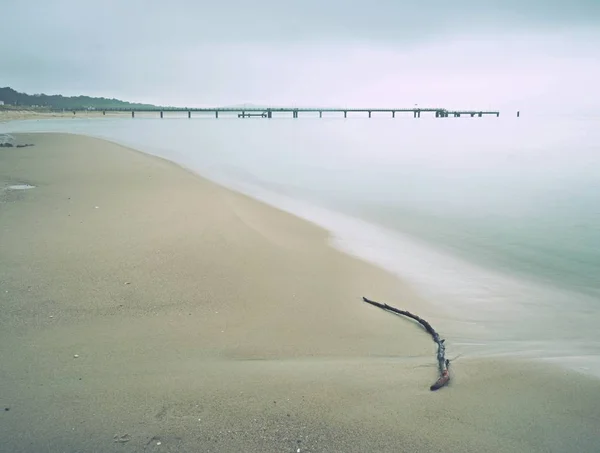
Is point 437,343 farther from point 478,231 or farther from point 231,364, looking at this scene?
point 478,231

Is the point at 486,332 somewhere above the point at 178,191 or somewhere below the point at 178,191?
below

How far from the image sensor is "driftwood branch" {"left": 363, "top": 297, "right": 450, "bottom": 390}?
3.08m

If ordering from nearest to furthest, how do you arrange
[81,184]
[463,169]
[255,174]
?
1. [81,184]
2. [255,174]
3. [463,169]

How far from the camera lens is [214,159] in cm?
2364

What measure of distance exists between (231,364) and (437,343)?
190 centimetres

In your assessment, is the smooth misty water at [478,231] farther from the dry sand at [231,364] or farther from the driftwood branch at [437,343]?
the dry sand at [231,364]

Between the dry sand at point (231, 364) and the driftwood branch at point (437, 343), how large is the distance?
9 cm

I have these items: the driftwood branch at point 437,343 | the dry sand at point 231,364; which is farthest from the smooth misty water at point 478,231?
the dry sand at point 231,364

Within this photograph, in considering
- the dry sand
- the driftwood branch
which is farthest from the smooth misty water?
the dry sand

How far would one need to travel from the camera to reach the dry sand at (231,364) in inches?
99.4

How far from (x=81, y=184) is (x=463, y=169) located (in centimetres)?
1773

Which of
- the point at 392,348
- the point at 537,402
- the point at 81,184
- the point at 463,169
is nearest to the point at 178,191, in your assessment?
the point at 81,184

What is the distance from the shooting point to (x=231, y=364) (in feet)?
10.9

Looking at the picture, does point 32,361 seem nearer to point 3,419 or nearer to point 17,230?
point 3,419
